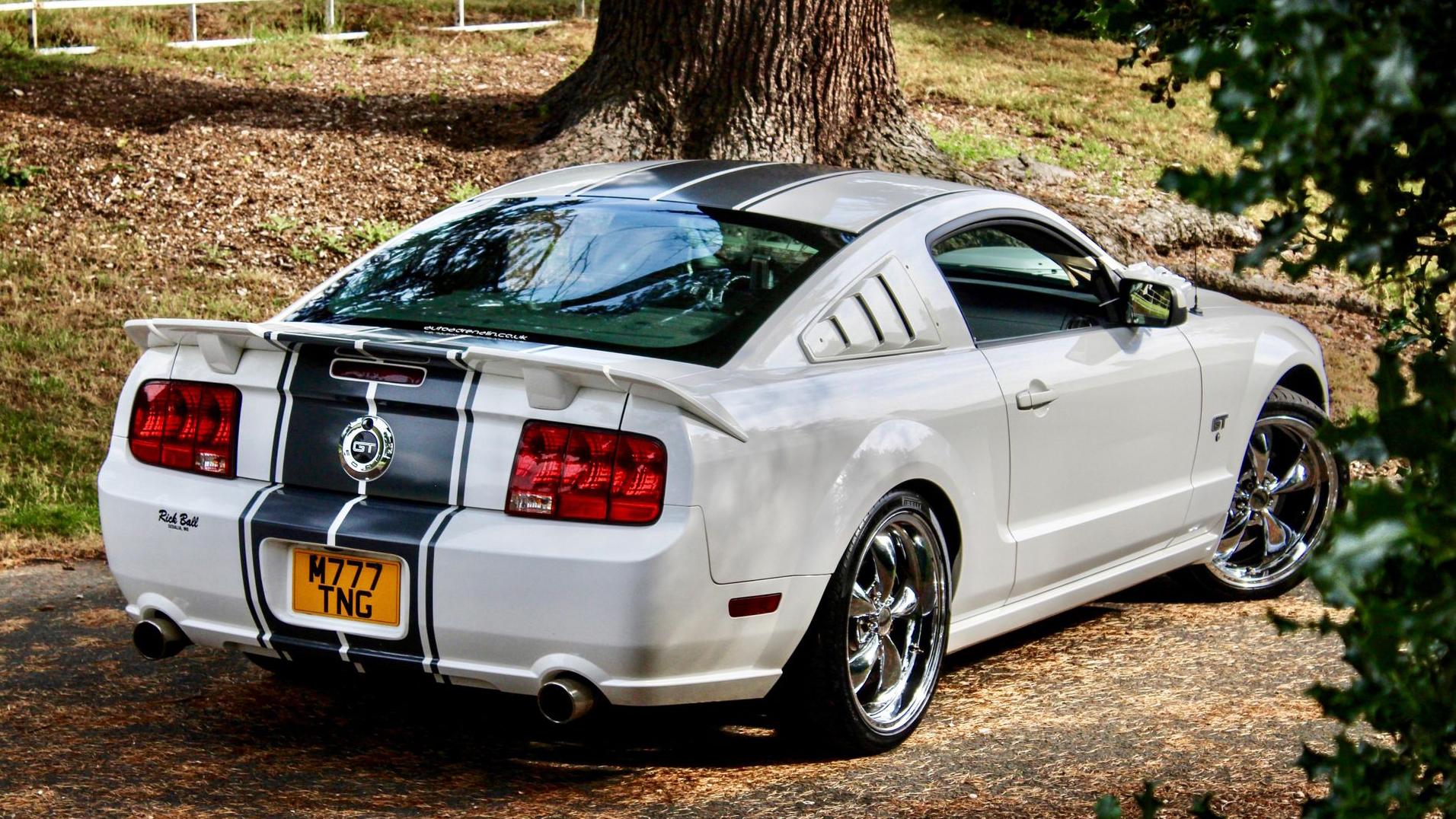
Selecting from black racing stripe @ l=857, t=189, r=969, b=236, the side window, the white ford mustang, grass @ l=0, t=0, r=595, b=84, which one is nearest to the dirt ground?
the white ford mustang

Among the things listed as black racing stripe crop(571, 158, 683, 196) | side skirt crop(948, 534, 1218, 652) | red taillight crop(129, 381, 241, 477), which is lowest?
side skirt crop(948, 534, 1218, 652)

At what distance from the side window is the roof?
10.4 inches

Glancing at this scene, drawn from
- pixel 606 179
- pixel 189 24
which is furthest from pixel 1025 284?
pixel 189 24

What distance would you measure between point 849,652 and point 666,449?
0.93m

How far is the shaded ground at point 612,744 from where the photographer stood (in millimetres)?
3945

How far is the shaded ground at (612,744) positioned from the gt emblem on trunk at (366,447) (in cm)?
57

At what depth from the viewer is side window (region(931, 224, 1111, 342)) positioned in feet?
17.5

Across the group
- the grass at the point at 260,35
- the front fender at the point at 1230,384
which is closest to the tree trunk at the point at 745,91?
the grass at the point at 260,35

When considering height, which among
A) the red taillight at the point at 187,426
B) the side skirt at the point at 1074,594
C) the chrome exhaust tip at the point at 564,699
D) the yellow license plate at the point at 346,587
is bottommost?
the side skirt at the point at 1074,594

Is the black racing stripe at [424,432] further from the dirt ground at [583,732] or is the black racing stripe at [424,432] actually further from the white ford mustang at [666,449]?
the dirt ground at [583,732]

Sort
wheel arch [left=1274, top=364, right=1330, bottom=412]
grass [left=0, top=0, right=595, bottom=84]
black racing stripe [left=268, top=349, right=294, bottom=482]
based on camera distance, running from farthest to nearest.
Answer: grass [left=0, top=0, right=595, bottom=84] < wheel arch [left=1274, top=364, right=1330, bottom=412] < black racing stripe [left=268, top=349, right=294, bottom=482]

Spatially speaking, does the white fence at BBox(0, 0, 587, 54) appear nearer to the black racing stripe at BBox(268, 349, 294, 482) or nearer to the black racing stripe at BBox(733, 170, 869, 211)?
the black racing stripe at BBox(733, 170, 869, 211)

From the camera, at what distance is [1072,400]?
16.2 ft

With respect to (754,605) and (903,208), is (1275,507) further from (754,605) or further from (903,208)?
(754,605)
